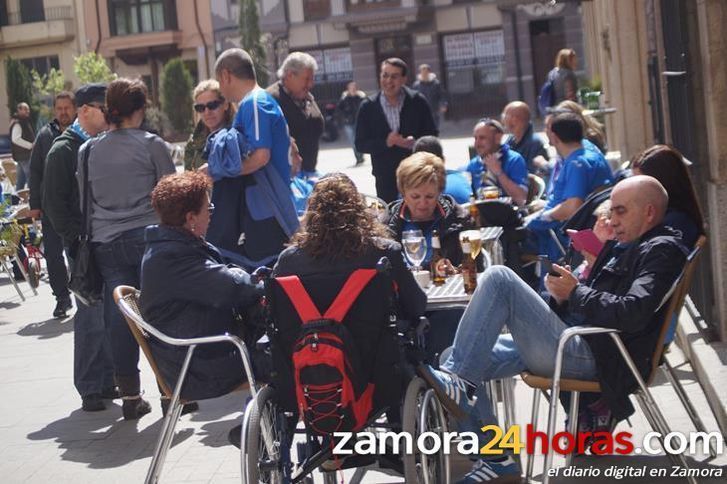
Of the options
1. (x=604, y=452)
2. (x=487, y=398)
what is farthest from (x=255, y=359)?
(x=604, y=452)

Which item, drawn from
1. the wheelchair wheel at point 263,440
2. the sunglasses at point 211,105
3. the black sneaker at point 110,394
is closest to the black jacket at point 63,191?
the sunglasses at point 211,105

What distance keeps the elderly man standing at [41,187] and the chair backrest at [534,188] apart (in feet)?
11.1

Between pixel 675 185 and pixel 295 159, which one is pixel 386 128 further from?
pixel 675 185

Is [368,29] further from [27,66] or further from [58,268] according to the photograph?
[58,268]

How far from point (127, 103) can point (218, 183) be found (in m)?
0.70

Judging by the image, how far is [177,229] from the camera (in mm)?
5734

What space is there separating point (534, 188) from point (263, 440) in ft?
15.8

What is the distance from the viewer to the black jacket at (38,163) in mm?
10125

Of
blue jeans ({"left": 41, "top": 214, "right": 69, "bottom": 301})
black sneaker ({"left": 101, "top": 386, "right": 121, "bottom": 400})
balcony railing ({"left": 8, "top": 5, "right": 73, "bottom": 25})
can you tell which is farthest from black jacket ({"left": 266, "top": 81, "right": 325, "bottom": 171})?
balcony railing ({"left": 8, "top": 5, "right": 73, "bottom": 25})

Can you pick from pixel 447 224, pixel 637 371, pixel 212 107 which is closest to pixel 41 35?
pixel 212 107

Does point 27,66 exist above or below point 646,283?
above

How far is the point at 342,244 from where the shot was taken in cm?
484

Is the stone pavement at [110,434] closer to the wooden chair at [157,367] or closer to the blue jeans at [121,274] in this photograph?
the blue jeans at [121,274]

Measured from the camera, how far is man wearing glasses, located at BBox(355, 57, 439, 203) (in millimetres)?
9969
